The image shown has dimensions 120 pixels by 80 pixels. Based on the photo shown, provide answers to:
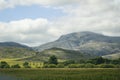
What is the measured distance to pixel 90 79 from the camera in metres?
99.8

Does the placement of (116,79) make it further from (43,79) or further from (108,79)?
(43,79)

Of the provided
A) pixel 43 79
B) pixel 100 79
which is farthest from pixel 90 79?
pixel 43 79

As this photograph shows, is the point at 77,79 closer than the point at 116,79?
No

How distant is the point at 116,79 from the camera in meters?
95.0

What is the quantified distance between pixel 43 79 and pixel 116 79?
29.3 meters

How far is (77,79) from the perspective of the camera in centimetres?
10150

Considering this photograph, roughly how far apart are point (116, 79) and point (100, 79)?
6.07m

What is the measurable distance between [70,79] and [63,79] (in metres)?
2.77

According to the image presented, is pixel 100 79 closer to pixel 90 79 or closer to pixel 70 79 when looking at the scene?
pixel 90 79

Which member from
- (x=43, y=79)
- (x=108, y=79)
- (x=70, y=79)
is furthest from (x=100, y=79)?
(x=43, y=79)

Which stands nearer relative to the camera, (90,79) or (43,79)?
(90,79)

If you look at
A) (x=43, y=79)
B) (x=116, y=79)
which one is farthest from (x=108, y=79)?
(x=43, y=79)

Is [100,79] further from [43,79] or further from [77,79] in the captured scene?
[43,79]

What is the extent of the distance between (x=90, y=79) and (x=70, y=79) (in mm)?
7828
